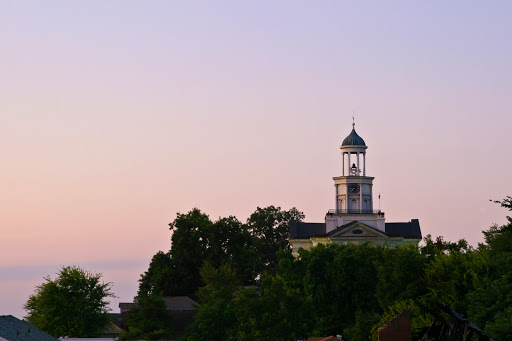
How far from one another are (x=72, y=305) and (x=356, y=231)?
40.9 metres

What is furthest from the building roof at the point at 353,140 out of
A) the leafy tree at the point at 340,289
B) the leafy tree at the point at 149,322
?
the leafy tree at the point at 340,289

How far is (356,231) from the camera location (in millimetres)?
137000

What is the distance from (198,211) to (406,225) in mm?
29846

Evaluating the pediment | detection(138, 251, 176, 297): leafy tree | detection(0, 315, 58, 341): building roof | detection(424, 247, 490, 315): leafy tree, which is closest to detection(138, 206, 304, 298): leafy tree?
detection(138, 251, 176, 297): leafy tree

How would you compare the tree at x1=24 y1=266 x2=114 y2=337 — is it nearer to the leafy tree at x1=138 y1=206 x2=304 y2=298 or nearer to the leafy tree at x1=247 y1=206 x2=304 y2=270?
the leafy tree at x1=138 y1=206 x2=304 y2=298

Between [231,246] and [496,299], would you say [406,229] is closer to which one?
[231,246]

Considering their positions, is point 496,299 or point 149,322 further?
point 149,322

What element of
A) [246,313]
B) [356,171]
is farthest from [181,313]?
[246,313]

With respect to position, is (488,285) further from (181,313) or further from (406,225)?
(406,225)

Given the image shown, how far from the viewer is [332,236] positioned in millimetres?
136125

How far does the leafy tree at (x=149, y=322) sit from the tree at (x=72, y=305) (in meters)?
4.68

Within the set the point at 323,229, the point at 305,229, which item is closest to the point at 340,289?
the point at 323,229

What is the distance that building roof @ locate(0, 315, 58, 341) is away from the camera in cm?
8012

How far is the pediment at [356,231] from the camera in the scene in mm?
135625
